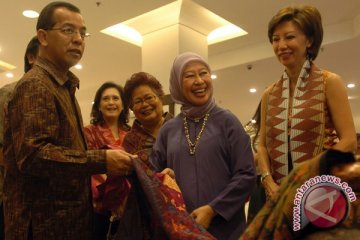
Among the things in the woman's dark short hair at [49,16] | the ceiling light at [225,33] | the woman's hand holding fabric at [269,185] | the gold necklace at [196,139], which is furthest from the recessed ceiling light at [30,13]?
the woman's hand holding fabric at [269,185]

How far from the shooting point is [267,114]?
5.44 ft

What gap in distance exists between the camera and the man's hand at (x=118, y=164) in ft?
4.56

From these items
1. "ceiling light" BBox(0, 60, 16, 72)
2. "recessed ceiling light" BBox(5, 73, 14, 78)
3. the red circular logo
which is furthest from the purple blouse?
"recessed ceiling light" BBox(5, 73, 14, 78)

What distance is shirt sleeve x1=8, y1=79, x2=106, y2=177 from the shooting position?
4.35ft

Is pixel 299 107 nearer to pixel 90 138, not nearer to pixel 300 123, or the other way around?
pixel 300 123

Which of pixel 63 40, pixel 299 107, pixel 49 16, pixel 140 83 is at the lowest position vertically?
pixel 299 107

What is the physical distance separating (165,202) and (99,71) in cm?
728

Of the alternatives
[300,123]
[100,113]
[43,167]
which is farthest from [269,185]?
[100,113]

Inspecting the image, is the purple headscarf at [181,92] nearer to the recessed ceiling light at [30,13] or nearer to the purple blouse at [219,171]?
the purple blouse at [219,171]

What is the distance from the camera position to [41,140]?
134cm

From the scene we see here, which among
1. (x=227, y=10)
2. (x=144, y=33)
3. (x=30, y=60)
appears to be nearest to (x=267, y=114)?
(x=30, y=60)

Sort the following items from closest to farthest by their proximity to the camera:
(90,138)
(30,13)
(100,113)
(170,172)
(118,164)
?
(118,164) < (170,172) < (90,138) < (100,113) < (30,13)

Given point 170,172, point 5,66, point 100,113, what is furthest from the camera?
point 5,66

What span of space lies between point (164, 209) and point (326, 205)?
753 millimetres
